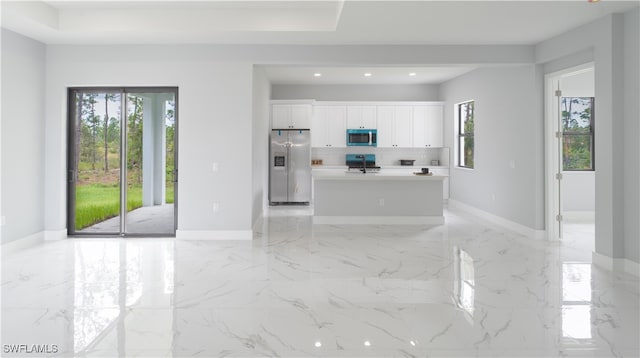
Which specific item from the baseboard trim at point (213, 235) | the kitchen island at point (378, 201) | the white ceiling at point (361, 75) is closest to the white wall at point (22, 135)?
the baseboard trim at point (213, 235)

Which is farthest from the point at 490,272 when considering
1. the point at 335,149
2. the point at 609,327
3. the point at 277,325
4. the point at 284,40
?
the point at 335,149

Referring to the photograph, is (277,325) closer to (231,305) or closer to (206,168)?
(231,305)

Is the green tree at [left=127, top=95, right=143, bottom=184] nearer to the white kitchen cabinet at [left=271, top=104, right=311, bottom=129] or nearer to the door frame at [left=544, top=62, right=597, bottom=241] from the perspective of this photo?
the white kitchen cabinet at [left=271, top=104, right=311, bottom=129]

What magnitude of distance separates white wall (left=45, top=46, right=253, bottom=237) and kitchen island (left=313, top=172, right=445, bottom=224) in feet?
5.56

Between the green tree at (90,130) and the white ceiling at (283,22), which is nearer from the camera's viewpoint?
the white ceiling at (283,22)

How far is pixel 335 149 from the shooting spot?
10141mm

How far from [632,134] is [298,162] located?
631 centimetres

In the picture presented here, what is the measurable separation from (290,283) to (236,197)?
2346mm

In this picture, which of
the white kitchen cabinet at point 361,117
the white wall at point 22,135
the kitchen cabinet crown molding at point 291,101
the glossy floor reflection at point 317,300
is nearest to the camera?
the glossy floor reflection at point 317,300

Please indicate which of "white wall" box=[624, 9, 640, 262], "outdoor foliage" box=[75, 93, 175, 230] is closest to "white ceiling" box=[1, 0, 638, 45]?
"white wall" box=[624, 9, 640, 262]

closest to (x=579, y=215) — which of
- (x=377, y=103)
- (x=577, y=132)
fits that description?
(x=577, y=132)

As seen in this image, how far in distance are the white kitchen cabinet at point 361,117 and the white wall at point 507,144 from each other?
6.61 feet

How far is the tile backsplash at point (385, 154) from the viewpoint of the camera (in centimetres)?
1013

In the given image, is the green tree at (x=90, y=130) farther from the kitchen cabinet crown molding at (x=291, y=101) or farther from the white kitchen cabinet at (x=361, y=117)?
the white kitchen cabinet at (x=361, y=117)
